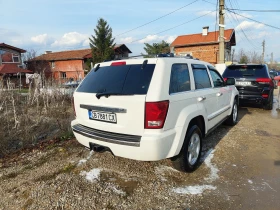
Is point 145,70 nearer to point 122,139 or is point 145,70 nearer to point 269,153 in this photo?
point 122,139

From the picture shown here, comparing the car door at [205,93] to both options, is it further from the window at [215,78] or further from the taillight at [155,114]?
the taillight at [155,114]

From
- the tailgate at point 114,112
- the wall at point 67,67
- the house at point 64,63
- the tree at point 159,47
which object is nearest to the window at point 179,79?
the tailgate at point 114,112

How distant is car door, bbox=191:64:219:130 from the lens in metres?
3.41

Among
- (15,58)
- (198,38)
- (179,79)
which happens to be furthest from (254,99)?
(15,58)

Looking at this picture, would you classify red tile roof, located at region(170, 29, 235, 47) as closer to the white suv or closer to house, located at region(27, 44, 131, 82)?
house, located at region(27, 44, 131, 82)

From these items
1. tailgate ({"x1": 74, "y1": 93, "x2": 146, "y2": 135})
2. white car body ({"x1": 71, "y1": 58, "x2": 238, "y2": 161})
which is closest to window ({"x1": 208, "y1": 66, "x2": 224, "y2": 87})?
white car body ({"x1": 71, "y1": 58, "x2": 238, "y2": 161})

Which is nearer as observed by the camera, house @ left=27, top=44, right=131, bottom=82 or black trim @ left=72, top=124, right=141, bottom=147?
black trim @ left=72, top=124, right=141, bottom=147

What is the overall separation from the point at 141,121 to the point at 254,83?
19.7ft

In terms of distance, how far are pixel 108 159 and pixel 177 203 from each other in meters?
1.58

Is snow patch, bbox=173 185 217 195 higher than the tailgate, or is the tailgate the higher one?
the tailgate

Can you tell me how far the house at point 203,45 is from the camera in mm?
29319

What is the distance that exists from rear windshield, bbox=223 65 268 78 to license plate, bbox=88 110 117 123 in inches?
244

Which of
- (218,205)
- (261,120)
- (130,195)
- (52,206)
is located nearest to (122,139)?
(130,195)

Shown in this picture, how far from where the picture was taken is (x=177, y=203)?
2.52 metres
